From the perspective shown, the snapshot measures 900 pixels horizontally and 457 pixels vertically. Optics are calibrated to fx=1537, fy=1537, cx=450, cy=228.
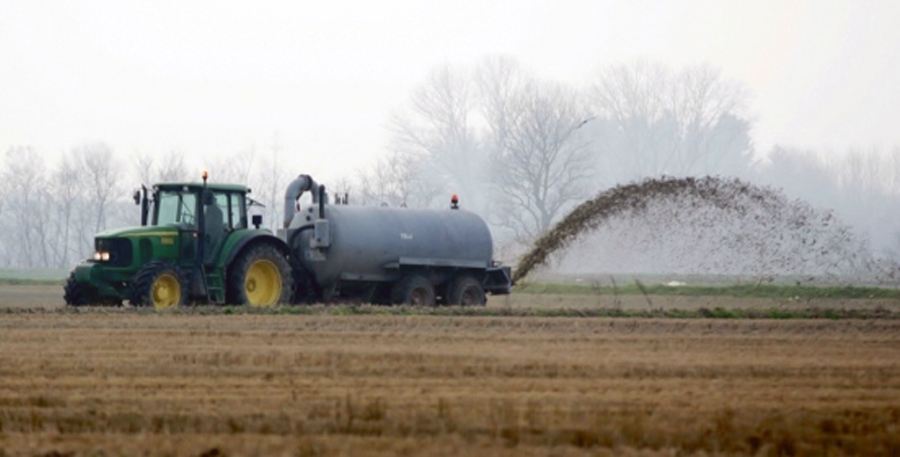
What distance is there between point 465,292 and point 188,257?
6656 millimetres

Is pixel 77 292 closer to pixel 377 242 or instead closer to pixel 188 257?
pixel 188 257

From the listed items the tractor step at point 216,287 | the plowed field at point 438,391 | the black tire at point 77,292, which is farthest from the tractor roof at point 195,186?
the plowed field at point 438,391

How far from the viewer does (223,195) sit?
2978 cm

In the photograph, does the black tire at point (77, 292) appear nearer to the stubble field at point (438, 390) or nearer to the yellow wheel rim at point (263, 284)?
the yellow wheel rim at point (263, 284)

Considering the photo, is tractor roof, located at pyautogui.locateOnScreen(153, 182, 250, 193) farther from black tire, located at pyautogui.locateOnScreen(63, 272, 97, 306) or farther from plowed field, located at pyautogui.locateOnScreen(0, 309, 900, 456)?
plowed field, located at pyautogui.locateOnScreen(0, 309, 900, 456)

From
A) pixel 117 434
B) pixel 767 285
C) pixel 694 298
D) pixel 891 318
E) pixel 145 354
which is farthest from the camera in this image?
pixel 767 285

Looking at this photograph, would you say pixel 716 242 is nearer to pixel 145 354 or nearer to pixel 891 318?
pixel 891 318

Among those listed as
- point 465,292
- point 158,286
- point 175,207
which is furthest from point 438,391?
point 465,292

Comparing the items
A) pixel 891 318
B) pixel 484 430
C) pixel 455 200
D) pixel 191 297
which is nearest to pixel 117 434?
pixel 484 430

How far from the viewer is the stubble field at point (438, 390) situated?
40.3ft

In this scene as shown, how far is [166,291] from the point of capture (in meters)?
28.5

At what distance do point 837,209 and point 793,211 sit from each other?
63309mm

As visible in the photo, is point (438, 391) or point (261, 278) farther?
point (261, 278)

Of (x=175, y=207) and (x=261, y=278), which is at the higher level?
(x=175, y=207)
